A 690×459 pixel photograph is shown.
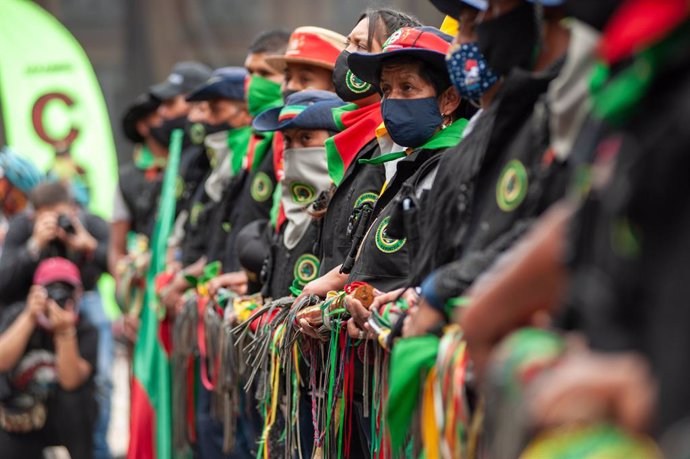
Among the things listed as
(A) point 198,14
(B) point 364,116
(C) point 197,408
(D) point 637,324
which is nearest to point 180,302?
(C) point 197,408

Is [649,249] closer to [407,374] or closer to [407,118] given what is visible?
[407,374]

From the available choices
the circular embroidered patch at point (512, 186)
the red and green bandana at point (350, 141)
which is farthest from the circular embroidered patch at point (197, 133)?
the circular embroidered patch at point (512, 186)

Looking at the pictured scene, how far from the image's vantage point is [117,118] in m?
13.9

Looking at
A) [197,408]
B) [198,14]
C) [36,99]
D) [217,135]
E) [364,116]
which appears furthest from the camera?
[198,14]

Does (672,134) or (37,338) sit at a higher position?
(672,134)

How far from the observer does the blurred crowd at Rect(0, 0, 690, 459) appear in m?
2.14

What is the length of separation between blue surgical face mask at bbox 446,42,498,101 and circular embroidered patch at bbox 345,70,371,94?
167 cm

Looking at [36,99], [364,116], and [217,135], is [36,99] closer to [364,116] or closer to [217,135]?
[217,135]

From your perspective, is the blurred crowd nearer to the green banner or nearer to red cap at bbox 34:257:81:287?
red cap at bbox 34:257:81:287

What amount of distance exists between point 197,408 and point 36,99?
5.99 meters

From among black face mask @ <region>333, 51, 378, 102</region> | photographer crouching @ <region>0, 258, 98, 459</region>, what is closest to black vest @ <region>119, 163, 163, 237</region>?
photographer crouching @ <region>0, 258, 98, 459</region>

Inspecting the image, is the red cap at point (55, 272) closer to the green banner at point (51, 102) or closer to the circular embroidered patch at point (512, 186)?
the green banner at point (51, 102)

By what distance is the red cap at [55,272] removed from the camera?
726 cm

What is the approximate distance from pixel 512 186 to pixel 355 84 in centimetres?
210
